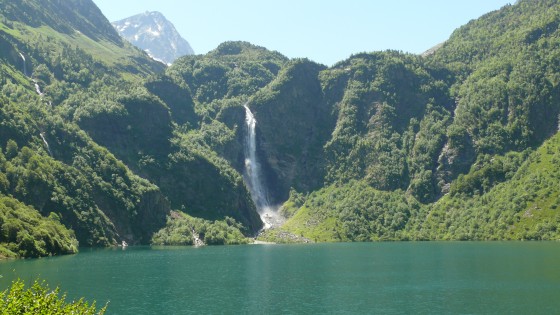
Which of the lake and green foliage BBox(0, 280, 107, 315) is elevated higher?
green foliage BBox(0, 280, 107, 315)

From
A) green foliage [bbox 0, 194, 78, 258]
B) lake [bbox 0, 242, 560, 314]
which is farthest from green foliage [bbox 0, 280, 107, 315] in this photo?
green foliage [bbox 0, 194, 78, 258]

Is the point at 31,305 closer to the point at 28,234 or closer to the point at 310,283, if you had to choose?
the point at 310,283

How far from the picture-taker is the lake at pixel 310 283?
88.5 m

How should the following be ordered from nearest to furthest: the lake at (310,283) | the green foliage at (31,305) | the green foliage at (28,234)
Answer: the green foliage at (31,305) → the lake at (310,283) → the green foliage at (28,234)

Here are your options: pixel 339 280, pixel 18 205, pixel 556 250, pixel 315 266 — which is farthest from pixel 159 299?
pixel 556 250

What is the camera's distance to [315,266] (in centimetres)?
14612

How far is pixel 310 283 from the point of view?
114500 millimetres

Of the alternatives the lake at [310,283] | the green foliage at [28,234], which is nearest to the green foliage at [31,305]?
the lake at [310,283]

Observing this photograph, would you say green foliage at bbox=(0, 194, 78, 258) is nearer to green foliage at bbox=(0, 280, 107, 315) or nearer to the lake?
the lake

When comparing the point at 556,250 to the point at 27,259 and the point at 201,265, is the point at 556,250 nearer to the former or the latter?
the point at 201,265

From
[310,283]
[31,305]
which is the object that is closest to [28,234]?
[310,283]

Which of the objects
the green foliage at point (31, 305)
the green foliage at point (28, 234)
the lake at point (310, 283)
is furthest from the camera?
the green foliage at point (28, 234)

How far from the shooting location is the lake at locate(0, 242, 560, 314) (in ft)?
290

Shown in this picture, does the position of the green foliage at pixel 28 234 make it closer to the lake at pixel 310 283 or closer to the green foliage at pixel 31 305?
the lake at pixel 310 283
